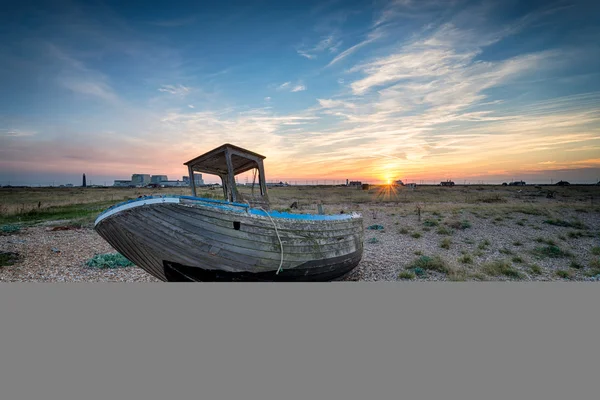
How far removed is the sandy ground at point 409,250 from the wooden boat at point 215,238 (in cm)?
267

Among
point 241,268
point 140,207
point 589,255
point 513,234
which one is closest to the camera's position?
point 140,207

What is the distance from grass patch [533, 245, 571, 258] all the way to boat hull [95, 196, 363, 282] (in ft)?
33.9

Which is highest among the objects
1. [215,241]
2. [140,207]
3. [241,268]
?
[140,207]

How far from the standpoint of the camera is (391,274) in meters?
9.11

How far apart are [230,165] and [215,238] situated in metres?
1.84

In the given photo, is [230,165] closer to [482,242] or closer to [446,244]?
[446,244]

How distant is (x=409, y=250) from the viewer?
41.2ft

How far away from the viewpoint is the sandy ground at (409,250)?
29.1 ft

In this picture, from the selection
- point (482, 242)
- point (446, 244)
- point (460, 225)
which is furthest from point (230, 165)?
point (460, 225)

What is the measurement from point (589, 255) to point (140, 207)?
15107 mm

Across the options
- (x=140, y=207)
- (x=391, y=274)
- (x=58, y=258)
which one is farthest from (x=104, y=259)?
(x=391, y=274)

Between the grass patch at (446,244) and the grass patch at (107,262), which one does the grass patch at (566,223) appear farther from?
the grass patch at (107,262)

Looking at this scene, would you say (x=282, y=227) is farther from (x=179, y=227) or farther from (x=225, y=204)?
(x=179, y=227)

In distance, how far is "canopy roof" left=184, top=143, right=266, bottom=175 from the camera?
6.88m
